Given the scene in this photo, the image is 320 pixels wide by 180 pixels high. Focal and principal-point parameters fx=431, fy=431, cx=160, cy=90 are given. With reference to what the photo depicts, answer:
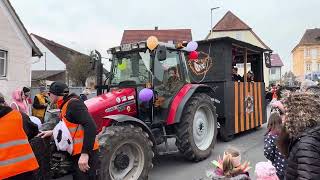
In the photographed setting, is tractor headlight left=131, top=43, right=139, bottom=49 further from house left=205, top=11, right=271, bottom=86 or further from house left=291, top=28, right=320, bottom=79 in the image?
house left=291, top=28, right=320, bottom=79

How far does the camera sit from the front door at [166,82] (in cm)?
756

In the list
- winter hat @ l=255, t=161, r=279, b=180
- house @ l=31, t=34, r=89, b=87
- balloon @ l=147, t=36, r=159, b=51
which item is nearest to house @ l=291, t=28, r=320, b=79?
house @ l=31, t=34, r=89, b=87

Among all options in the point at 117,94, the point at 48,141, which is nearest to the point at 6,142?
the point at 48,141

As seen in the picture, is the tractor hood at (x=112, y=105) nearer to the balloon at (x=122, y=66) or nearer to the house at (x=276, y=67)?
the balloon at (x=122, y=66)

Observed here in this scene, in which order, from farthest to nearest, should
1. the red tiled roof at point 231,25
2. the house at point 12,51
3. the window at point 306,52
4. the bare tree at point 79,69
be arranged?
the window at point 306,52
the red tiled roof at point 231,25
the bare tree at point 79,69
the house at point 12,51

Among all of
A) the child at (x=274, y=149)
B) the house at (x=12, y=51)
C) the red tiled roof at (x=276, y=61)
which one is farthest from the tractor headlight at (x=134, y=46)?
the red tiled roof at (x=276, y=61)

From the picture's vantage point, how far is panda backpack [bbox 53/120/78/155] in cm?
456

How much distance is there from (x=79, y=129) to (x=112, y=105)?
2.24m

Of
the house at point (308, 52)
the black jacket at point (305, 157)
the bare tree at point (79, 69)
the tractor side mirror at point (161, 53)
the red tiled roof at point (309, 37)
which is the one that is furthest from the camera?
the house at point (308, 52)

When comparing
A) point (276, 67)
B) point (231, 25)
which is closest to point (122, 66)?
point (231, 25)

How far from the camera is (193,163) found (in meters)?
7.90

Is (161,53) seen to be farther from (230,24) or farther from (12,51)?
(230,24)

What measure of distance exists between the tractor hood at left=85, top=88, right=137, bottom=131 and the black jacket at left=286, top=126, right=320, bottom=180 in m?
4.21

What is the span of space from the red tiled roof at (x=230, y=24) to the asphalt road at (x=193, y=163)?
5402cm
